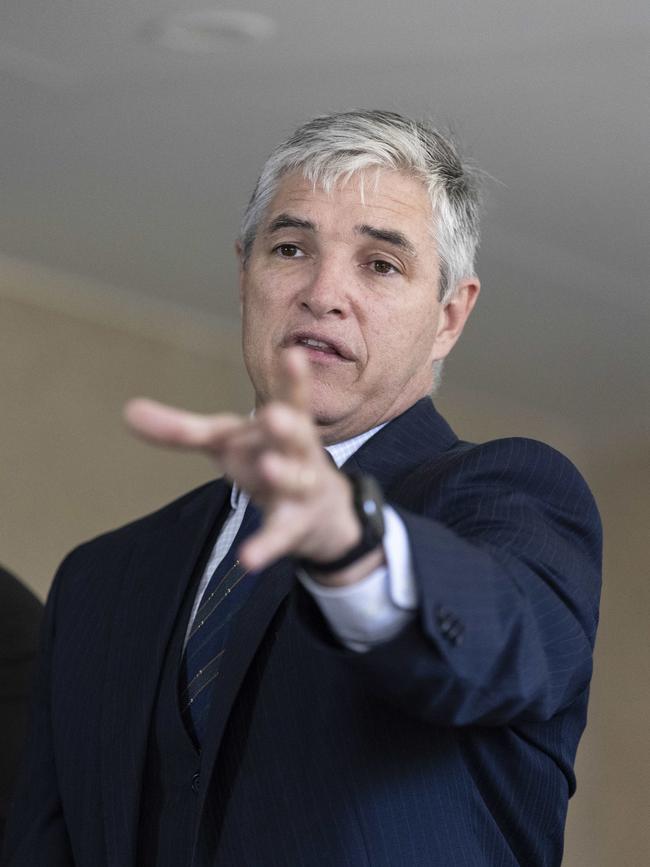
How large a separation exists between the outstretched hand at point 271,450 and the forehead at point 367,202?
0.85 meters

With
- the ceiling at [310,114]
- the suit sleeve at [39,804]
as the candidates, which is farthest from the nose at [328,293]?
the ceiling at [310,114]

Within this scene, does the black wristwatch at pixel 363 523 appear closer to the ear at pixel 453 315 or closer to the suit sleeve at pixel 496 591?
the suit sleeve at pixel 496 591

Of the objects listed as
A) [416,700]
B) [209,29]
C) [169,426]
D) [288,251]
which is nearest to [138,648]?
[288,251]

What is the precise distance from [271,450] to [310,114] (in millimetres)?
2643

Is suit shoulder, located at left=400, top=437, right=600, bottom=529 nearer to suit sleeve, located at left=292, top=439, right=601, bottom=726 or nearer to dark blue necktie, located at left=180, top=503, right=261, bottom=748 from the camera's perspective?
suit sleeve, located at left=292, top=439, right=601, bottom=726

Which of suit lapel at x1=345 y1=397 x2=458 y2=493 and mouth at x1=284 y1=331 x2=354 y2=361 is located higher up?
mouth at x1=284 y1=331 x2=354 y2=361

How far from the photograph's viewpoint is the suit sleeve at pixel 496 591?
1.04 meters

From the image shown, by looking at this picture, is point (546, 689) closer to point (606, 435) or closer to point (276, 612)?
point (276, 612)

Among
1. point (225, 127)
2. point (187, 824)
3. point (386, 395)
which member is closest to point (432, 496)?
point (386, 395)

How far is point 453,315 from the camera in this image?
1878mm

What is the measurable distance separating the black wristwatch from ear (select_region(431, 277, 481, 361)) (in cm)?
87

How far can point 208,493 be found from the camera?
74.7 inches

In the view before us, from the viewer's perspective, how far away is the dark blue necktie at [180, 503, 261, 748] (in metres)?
1.53

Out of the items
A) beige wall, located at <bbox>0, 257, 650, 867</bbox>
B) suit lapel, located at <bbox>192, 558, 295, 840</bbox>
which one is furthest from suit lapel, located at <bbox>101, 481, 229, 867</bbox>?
beige wall, located at <bbox>0, 257, 650, 867</bbox>
